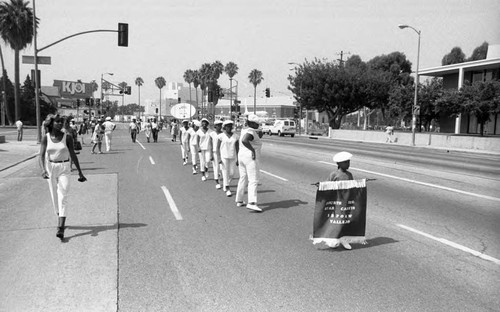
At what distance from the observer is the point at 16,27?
56469 millimetres

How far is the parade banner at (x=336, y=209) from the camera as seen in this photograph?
5781 millimetres

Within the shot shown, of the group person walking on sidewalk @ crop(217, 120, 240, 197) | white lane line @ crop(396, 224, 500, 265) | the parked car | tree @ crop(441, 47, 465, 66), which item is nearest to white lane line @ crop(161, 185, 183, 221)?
person walking on sidewalk @ crop(217, 120, 240, 197)

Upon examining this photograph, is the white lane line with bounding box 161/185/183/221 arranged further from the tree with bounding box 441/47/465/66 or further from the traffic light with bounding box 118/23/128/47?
the tree with bounding box 441/47/465/66

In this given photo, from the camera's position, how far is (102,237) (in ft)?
21.3

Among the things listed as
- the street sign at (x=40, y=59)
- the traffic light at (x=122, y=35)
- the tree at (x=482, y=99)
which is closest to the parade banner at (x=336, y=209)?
the traffic light at (x=122, y=35)

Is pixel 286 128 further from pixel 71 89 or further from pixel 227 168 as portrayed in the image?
pixel 71 89

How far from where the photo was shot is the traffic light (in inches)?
888

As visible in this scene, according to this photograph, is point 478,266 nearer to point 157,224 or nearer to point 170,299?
point 170,299

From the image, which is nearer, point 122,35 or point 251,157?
point 251,157

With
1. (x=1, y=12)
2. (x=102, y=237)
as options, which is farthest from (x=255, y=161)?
(x=1, y=12)

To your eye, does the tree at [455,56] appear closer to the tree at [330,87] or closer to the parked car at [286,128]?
the tree at [330,87]

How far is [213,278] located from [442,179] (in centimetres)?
1022

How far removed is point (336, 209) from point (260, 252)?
1160 mm

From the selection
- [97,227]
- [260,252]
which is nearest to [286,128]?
[97,227]
